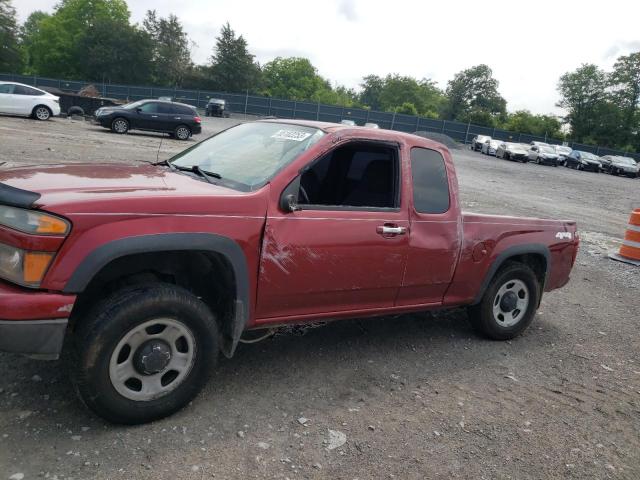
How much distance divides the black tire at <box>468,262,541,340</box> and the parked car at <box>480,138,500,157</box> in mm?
38308

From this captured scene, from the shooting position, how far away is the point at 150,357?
9.50 ft

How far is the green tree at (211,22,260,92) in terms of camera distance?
7206cm

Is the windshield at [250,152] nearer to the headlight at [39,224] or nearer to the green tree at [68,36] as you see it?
the headlight at [39,224]

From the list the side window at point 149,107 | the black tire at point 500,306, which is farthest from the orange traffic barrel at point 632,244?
the side window at point 149,107

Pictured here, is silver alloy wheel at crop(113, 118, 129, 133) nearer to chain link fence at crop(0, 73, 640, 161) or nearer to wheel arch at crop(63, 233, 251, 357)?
wheel arch at crop(63, 233, 251, 357)

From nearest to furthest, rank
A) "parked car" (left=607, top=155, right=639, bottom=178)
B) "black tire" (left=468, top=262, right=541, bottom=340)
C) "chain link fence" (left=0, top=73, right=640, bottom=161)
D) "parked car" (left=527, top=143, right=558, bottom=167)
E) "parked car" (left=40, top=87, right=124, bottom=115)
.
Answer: "black tire" (left=468, top=262, right=541, bottom=340), "parked car" (left=40, top=87, right=124, bottom=115), "parked car" (left=607, top=155, right=639, bottom=178), "parked car" (left=527, top=143, right=558, bottom=167), "chain link fence" (left=0, top=73, right=640, bottom=161)

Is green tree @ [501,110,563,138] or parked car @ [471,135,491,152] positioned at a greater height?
green tree @ [501,110,563,138]

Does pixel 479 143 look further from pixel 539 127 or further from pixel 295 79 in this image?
pixel 295 79

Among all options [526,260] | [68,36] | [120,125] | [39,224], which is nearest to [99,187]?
[39,224]

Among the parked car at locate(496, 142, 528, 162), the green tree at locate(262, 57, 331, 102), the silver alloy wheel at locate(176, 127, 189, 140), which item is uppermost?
the green tree at locate(262, 57, 331, 102)

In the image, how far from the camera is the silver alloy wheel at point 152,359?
2.87 m

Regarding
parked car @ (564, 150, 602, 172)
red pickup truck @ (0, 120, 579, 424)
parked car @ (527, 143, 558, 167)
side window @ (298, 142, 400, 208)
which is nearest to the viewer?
red pickup truck @ (0, 120, 579, 424)

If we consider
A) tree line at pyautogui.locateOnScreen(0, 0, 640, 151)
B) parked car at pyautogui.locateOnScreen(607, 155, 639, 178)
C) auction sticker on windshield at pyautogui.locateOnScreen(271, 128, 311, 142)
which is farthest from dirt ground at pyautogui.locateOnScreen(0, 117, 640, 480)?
tree line at pyautogui.locateOnScreen(0, 0, 640, 151)

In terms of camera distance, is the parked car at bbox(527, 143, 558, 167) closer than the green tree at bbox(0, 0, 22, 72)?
Yes
